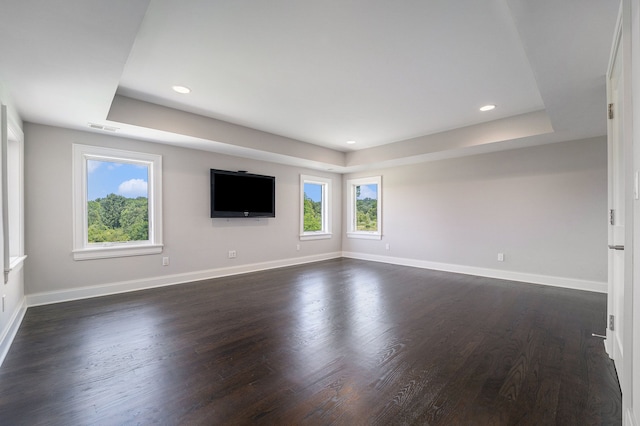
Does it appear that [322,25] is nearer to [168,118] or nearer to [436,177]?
[168,118]

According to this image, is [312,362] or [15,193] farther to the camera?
[15,193]

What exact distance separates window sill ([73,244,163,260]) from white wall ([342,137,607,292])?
4.64 m

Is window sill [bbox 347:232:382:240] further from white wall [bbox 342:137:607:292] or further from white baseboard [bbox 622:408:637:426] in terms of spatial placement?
white baseboard [bbox 622:408:637:426]

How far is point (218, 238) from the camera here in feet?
16.5

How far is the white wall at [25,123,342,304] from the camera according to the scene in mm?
3471

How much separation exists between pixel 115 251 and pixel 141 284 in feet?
1.99

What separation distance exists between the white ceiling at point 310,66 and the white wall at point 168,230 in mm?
324

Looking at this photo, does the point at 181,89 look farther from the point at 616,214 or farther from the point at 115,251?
the point at 616,214

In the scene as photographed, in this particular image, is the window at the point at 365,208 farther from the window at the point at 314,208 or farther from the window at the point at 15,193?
the window at the point at 15,193

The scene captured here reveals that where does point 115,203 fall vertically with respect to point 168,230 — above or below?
above

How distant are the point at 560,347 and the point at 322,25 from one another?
3236 millimetres

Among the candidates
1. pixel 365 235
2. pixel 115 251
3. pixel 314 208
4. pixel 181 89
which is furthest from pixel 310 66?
pixel 365 235

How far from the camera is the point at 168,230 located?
448cm

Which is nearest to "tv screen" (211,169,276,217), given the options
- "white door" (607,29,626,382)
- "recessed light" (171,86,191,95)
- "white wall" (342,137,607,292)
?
"recessed light" (171,86,191,95)
